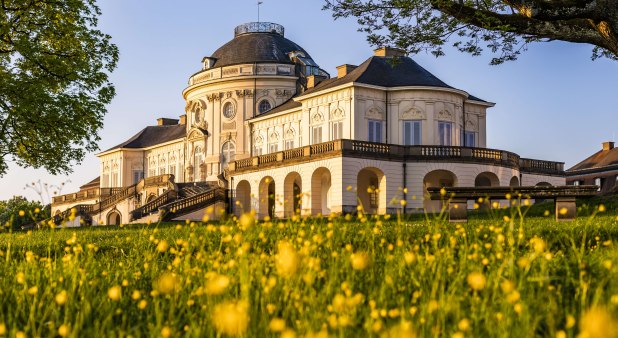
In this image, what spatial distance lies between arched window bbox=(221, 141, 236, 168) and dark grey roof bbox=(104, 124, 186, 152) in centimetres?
1387

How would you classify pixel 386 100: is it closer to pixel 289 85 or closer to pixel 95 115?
pixel 289 85

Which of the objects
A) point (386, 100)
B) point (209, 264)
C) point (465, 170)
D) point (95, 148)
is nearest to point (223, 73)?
point (386, 100)

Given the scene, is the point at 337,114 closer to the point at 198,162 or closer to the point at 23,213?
the point at 198,162

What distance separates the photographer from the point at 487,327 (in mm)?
4805

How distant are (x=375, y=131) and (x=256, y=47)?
2062 centimetres

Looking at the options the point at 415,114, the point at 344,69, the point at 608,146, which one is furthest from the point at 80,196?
the point at 608,146

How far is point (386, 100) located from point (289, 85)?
15.8 meters

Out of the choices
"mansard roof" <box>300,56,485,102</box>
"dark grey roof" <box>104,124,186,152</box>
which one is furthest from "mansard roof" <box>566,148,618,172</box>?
"dark grey roof" <box>104,124,186,152</box>

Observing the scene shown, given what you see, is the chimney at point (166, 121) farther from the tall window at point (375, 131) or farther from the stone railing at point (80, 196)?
the tall window at point (375, 131)

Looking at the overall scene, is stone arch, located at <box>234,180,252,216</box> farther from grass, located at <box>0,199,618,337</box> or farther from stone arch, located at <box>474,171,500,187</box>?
grass, located at <box>0,199,618,337</box>

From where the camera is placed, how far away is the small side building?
8162 centimetres

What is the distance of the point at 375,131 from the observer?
5259 centimetres

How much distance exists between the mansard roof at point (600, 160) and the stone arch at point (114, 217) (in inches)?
2065

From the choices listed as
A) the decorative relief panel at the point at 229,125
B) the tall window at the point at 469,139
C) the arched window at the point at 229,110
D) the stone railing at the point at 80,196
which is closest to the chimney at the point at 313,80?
the arched window at the point at 229,110
